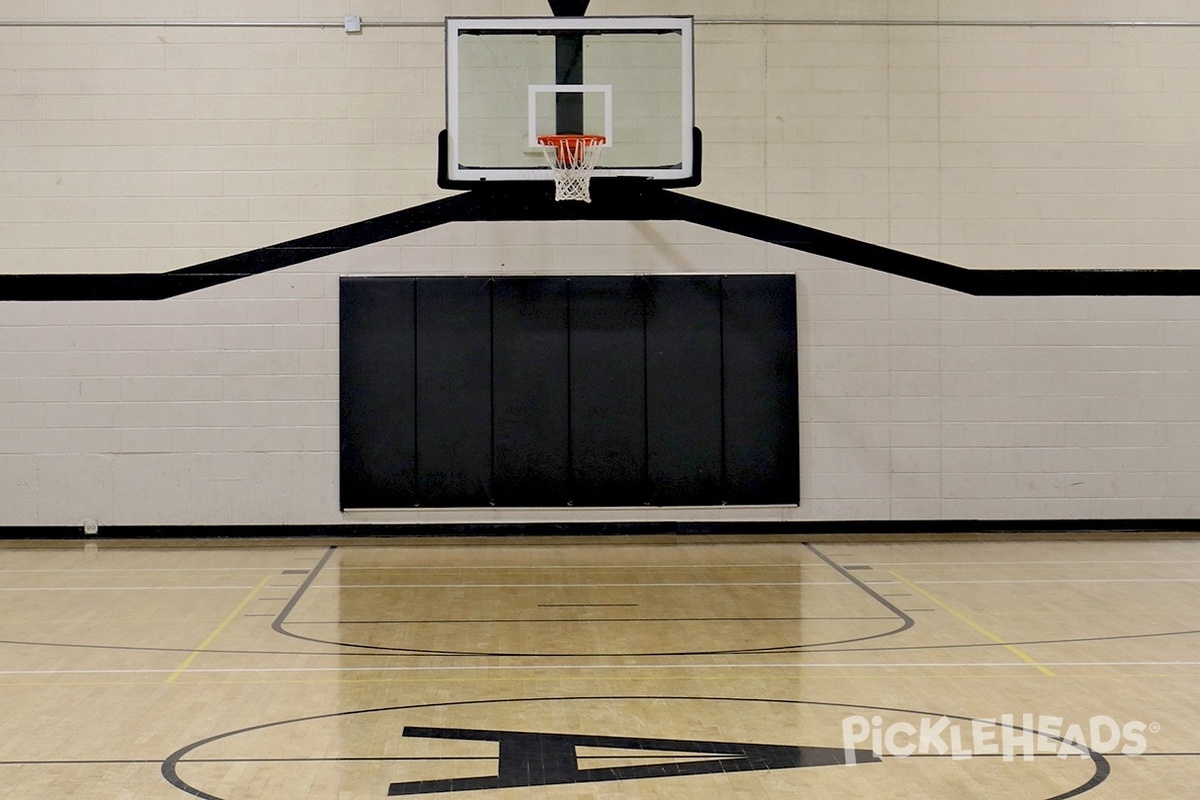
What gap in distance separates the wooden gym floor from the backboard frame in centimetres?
330

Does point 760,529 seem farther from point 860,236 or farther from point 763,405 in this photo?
point 860,236

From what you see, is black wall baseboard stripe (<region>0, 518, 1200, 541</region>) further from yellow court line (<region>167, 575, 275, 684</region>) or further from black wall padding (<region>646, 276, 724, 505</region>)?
yellow court line (<region>167, 575, 275, 684</region>)

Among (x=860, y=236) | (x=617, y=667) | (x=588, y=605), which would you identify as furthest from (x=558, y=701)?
(x=860, y=236)

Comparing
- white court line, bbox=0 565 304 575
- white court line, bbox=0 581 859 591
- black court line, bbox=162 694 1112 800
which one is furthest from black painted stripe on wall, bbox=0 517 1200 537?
black court line, bbox=162 694 1112 800

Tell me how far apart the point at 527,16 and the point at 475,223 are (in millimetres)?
1947

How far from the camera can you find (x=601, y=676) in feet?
18.9

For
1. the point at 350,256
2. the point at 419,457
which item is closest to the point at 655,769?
the point at 419,457

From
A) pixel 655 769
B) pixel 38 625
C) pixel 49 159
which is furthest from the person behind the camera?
pixel 49 159

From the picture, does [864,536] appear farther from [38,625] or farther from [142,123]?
[142,123]

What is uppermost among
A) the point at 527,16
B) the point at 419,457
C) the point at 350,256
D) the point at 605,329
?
the point at 527,16

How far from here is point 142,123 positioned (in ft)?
34.6

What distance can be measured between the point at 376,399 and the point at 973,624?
227 inches

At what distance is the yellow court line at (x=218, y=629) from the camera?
5.95 m

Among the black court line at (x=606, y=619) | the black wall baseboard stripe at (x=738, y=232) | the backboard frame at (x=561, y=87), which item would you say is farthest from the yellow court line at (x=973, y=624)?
the backboard frame at (x=561, y=87)
